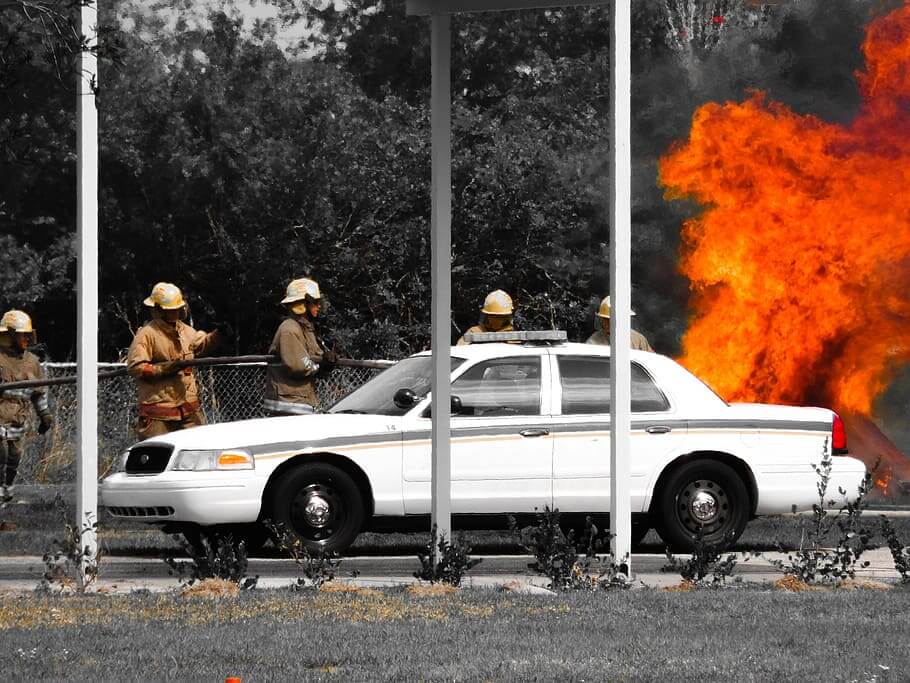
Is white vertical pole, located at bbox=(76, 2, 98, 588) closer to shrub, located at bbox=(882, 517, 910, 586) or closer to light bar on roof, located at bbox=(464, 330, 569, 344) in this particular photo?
light bar on roof, located at bbox=(464, 330, 569, 344)

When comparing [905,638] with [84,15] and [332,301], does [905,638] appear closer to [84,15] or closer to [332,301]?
[84,15]

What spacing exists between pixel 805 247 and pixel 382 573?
31.4 ft

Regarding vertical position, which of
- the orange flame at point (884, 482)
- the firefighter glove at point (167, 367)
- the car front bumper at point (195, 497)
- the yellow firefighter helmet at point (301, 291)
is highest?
the yellow firefighter helmet at point (301, 291)

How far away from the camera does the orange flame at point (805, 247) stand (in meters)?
19.9

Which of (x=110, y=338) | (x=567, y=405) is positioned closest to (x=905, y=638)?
(x=567, y=405)

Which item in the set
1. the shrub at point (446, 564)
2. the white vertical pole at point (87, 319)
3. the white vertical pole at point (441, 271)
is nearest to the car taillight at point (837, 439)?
the white vertical pole at point (441, 271)

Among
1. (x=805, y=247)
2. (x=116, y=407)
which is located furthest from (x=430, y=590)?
(x=116, y=407)

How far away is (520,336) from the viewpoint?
12.8 meters

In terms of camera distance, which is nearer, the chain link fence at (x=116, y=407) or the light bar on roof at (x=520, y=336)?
the light bar on roof at (x=520, y=336)

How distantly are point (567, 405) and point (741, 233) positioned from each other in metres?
7.37

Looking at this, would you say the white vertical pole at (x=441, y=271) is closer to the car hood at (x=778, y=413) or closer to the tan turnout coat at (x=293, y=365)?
the car hood at (x=778, y=413)

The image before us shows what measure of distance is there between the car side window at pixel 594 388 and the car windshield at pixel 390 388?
0.81 metres

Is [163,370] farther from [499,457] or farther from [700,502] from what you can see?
[700,502]

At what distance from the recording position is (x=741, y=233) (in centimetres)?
2022
